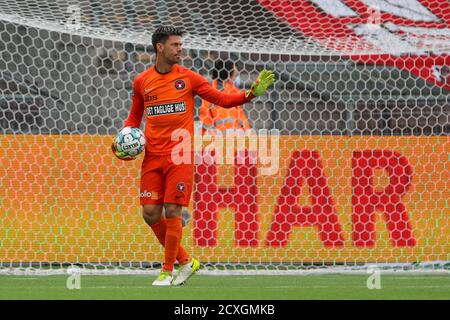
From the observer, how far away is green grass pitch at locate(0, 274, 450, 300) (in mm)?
5973

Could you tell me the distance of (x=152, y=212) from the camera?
661 centimetres

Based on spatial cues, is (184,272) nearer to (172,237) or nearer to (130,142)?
(172,237)

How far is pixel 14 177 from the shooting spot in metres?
7.98

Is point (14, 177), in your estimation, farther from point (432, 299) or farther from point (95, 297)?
point (432, 299)

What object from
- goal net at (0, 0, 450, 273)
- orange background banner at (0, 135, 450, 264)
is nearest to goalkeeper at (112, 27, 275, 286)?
goal net at (0, 0, 450, 273)

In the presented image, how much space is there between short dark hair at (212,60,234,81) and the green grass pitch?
6.29 ft

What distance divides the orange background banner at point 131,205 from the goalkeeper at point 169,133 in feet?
4.75

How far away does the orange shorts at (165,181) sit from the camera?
6.47 metres

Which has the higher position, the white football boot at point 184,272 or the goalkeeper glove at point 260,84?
the goalkeeper glove at point 260,84

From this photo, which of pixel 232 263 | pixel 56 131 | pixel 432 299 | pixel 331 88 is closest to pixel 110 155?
pixel 56 131

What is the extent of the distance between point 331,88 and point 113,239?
2.54 metres

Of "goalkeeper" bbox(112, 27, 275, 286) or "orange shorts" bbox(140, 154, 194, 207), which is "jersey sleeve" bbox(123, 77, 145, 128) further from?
"orange shorts" bbox(140, 154, 194, 207)

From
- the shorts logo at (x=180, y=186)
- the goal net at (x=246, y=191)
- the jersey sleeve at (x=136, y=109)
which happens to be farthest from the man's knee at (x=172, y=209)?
the goal net at (x=246, y=191)

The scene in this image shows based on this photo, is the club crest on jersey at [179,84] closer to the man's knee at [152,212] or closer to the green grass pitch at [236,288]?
the man's knee at [152,212]
